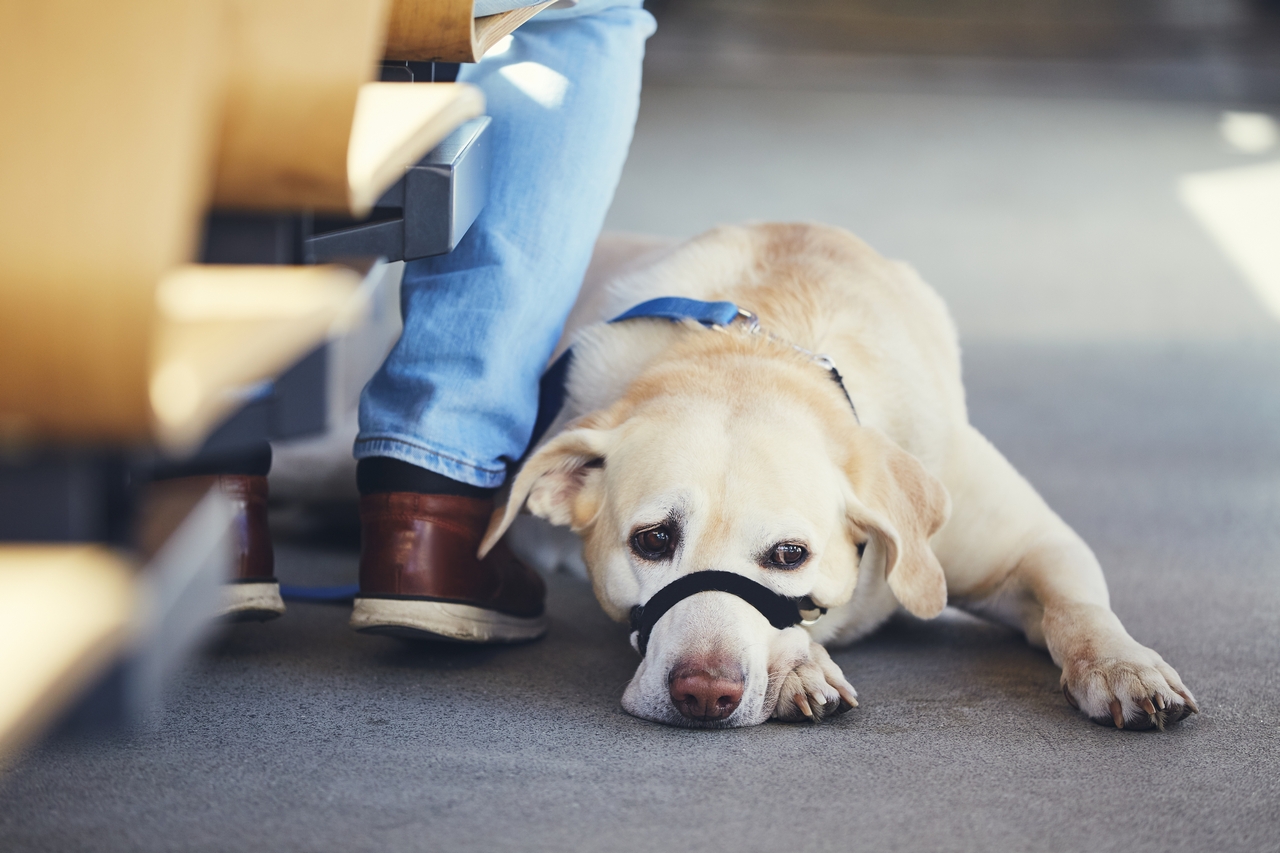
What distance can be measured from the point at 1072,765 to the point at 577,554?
108 cm

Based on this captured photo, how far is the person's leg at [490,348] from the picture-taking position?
64.1 inches

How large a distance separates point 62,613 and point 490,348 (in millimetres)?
988

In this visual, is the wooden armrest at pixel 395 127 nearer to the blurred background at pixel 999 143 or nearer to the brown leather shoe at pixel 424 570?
the brown leather shoe at pixel 424 570

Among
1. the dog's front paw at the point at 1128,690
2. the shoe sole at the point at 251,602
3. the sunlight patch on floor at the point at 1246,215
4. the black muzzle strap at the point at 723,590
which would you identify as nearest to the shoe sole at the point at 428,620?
the shoe sole at the point at 251,602

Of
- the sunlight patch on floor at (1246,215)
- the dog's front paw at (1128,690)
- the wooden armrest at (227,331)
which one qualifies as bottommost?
the sunlight patch on floor at (1246,215)

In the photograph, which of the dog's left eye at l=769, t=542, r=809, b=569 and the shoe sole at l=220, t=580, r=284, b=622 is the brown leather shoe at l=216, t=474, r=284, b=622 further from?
the dog's left eye at l=769, t=542, r=809, b=569

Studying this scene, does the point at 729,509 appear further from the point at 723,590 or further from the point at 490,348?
the point at 490,348

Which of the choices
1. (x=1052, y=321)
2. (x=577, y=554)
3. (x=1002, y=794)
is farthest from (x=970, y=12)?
(x=1002, y=794)

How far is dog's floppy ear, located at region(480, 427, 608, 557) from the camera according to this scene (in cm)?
162

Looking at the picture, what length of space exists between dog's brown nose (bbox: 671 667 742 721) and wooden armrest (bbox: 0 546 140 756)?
2.69 feet

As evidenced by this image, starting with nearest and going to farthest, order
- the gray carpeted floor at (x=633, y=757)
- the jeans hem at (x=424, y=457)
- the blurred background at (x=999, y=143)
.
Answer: the gray carpeted floor at (x=633, y=757)
the jeans hem at (x=424, y=457)
the blurred background at (x=999, y=143)

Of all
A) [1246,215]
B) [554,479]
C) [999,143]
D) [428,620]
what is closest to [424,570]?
[428,620]

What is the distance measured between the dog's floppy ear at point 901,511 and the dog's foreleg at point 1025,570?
0.67ft

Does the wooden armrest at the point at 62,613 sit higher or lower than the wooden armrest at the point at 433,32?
lower
